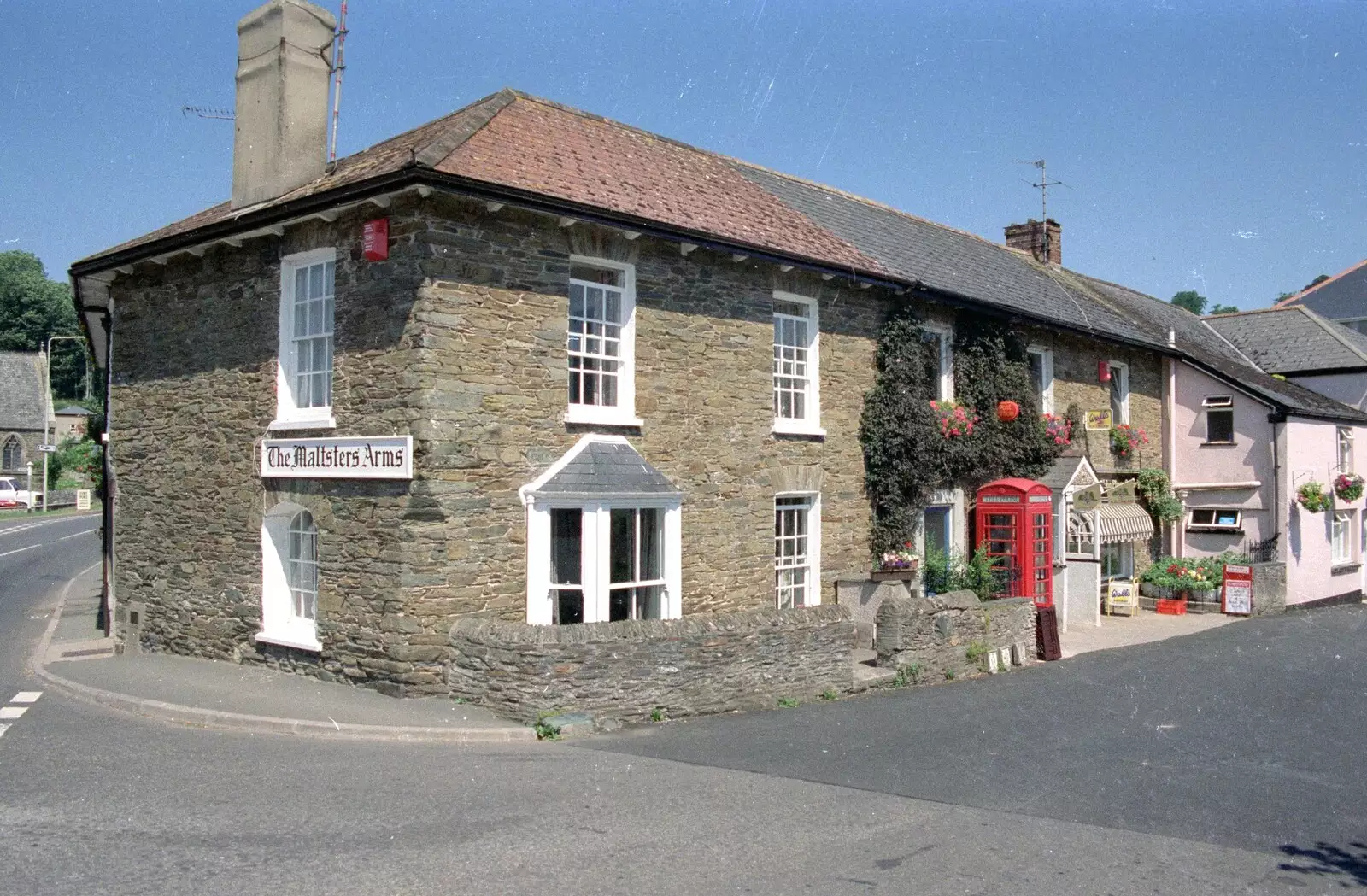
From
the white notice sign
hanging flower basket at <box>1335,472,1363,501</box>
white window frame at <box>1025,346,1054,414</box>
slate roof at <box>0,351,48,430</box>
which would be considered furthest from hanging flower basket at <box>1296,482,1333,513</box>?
slate roof at <box>0,351,48,430</box>

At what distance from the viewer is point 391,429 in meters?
11.7

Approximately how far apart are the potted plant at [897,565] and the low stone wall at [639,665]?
167 inches

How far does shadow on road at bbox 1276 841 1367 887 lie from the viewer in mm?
6746

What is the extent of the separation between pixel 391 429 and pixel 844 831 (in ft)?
21.8

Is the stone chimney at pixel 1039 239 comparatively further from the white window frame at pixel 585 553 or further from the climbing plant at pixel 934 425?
the white window frame at pixel 585 553

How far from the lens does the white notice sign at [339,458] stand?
37.7ft

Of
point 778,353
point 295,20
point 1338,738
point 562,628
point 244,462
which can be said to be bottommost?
point 1338,738

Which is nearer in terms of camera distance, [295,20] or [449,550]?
[449,550]

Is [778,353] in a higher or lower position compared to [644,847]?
higher

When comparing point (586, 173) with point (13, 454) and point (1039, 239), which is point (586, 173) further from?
point (13, 454)

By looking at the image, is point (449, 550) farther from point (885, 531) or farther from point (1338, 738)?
point (1338, 738)

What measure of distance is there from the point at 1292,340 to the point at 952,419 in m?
18.0

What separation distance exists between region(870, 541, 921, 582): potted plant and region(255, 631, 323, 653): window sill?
26.2 feet

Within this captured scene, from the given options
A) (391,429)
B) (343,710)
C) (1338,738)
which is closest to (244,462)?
(391,429)
